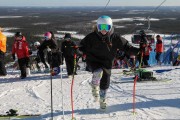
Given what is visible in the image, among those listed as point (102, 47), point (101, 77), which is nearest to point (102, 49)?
point (102, 47)

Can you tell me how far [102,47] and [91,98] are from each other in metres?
1.87

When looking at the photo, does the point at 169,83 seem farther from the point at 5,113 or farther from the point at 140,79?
the point at 5,113

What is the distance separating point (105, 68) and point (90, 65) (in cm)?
27

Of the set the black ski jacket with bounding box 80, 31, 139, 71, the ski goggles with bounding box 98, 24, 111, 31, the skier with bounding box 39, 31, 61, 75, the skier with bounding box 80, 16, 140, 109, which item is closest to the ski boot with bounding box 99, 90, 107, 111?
the skier with bounding box 80, 16, 140, 109

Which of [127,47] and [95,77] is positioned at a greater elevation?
[127,47]

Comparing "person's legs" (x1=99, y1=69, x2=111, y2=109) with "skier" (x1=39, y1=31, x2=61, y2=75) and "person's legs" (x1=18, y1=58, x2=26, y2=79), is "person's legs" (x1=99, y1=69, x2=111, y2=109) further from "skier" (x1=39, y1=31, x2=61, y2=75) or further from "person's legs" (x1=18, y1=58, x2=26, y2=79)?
"person's legs" (x1=18, y1=58, x2=26, y2=79)

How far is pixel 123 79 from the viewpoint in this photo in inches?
396

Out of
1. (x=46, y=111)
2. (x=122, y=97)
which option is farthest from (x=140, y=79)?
(x=46, y=111)

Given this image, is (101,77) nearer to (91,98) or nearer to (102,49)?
(102,49)

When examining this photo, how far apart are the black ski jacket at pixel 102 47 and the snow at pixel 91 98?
748 millimetres

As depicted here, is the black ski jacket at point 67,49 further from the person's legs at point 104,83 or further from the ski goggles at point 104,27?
the ski goggles at point 104,27

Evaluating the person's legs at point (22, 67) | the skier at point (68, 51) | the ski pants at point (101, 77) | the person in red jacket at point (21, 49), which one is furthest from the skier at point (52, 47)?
the ski pants at point (101, 77)

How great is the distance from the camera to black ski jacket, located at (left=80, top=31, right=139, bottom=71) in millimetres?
5945

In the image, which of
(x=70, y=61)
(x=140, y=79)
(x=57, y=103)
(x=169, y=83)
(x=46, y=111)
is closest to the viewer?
(x=46, y=111)
